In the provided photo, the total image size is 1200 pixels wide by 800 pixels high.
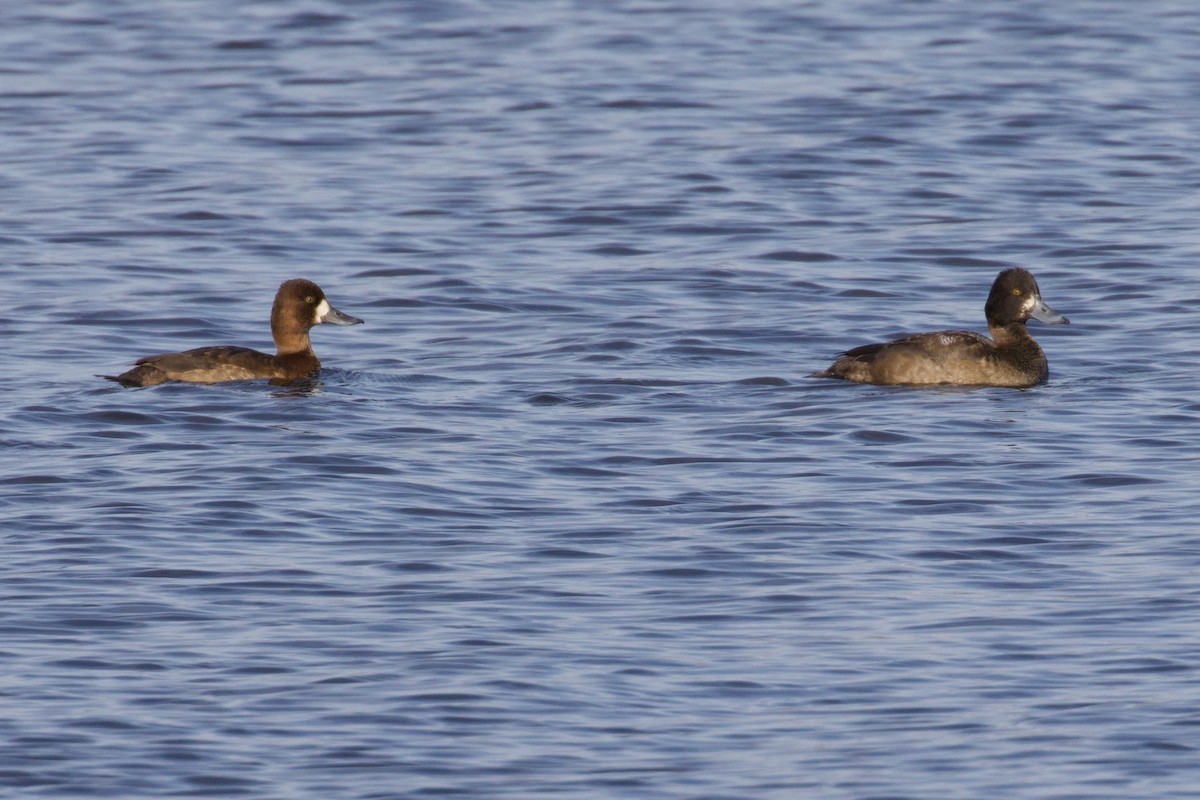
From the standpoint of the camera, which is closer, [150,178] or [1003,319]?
[1003,319]

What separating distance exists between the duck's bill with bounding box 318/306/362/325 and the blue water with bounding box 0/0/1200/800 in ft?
1.09

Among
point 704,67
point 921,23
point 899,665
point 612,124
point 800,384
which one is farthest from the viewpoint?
point 921,23

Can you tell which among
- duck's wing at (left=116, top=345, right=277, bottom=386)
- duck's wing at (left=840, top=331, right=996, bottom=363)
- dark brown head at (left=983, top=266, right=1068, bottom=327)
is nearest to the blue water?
duck's wing at (left=116, top=345, right=277, bottom=386)

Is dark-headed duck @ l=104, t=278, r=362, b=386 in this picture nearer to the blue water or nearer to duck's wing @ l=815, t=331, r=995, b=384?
the blue water

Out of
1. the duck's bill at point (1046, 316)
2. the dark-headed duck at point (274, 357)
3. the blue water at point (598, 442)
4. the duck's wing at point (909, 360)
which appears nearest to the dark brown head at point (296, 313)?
the dark-headed duck at point (274, 357)

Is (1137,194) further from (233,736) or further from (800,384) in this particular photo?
(233,736)

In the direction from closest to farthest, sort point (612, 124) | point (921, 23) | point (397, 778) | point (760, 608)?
point (397, 778) < point (760, 608) < point (612, 124) < point (921, 23)

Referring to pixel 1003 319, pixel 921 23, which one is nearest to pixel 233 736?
pixel 1003 319

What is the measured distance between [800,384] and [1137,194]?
825cm

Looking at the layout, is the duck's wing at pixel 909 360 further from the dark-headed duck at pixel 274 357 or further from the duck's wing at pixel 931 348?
the dark-headed duck at pixel 274 357

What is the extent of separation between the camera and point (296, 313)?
601 inches

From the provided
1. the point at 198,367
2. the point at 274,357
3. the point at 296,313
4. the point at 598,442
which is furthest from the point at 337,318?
the point at 598,442

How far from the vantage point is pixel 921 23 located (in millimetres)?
31219

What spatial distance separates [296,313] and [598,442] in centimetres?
308
